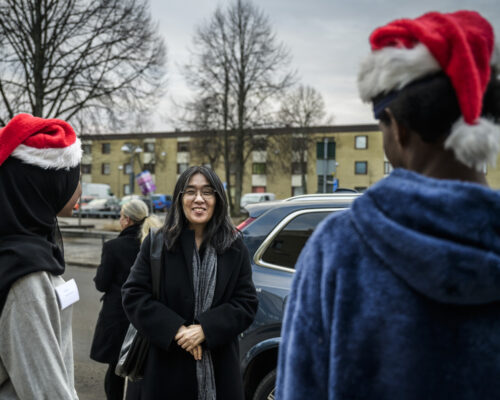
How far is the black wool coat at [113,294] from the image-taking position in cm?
380

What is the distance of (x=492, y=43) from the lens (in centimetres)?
104

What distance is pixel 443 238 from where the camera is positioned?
3.21 ft

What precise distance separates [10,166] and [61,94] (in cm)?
1793

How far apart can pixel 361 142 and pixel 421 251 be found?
53.5 meters

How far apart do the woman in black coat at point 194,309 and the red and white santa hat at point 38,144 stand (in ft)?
3.05

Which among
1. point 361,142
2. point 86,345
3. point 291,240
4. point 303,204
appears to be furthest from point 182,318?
point 361,142

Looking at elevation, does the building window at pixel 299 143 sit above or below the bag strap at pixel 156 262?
above

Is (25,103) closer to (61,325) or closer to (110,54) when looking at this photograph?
(110,54)

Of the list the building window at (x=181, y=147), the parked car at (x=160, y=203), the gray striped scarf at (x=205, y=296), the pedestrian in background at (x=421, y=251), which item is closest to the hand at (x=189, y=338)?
the gray striped scarf at (x=205, y=296)

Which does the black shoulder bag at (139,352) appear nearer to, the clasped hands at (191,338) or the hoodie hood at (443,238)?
the clasped hands at (191,338)

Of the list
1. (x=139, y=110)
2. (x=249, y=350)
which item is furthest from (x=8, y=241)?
(x=139, y=110)

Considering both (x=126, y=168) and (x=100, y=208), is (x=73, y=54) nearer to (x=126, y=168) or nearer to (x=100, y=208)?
(x=100, y=208)

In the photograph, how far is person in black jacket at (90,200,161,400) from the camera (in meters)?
3.81

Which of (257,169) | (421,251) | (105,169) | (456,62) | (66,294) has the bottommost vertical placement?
(66,294)
